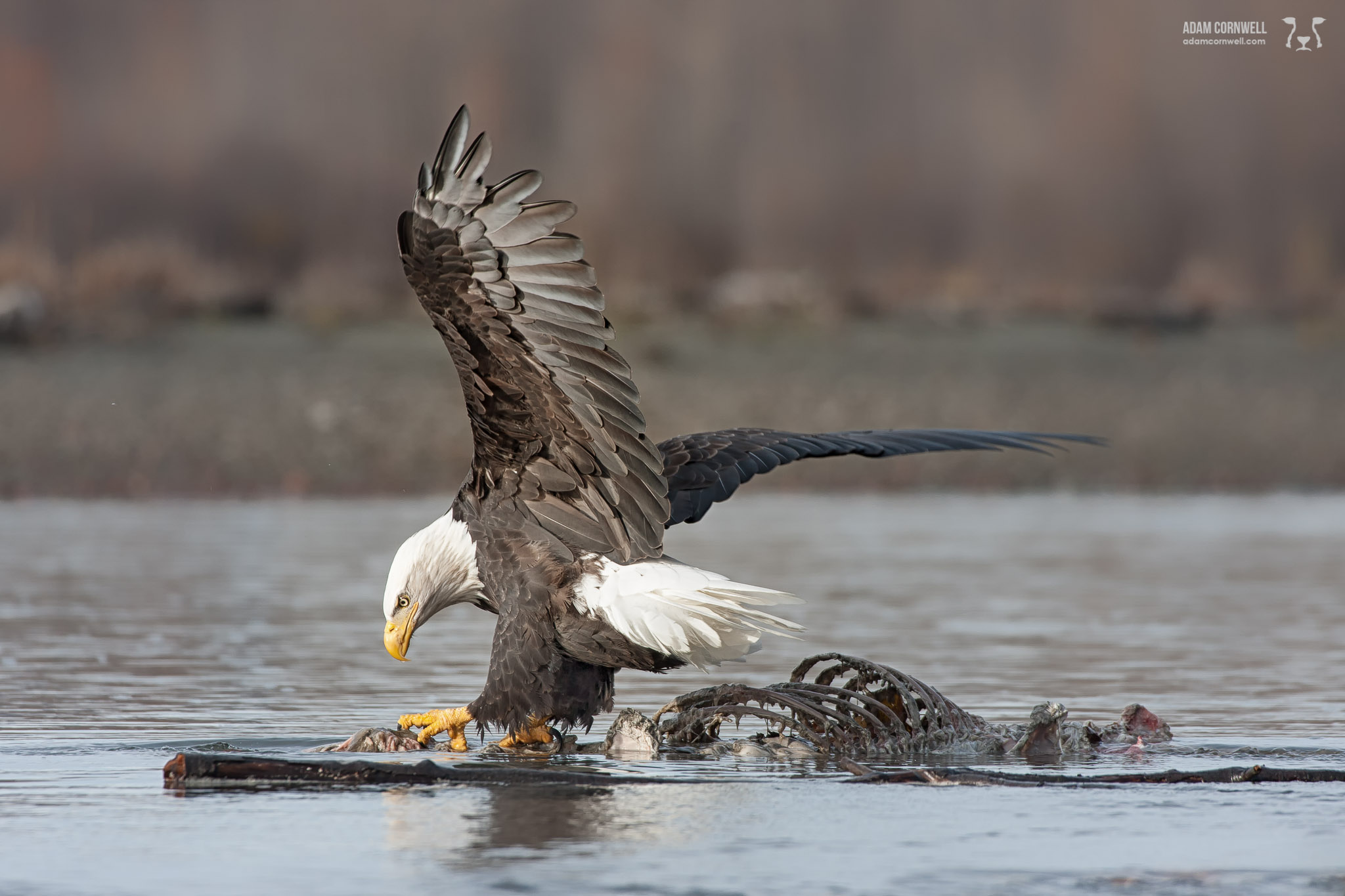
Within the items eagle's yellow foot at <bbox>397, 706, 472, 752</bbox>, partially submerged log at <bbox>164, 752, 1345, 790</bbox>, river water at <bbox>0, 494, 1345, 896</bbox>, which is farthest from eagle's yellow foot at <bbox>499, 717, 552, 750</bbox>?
partially submerged log at <bbox>164, 752, 1345, 790</bbox>

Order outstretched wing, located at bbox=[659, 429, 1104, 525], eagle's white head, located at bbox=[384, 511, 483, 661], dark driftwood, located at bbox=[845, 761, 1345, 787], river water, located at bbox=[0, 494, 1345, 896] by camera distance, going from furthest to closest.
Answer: outstretched wing, located at bbox=[659, 429, 1104, 525] → eagle's white head, located at bbox=[384, 511, 483, 661] → dark driftwood, located at bbox=[845, 761, 1345, 787] → river water, located at bbox=[0, 494, 1345, 896]

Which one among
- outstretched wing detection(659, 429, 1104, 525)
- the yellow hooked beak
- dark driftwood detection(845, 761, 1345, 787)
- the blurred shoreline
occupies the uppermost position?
the blurred shoreline

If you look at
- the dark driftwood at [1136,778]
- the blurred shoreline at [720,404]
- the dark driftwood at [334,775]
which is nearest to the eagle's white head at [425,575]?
the dark driftwood at [334,775]

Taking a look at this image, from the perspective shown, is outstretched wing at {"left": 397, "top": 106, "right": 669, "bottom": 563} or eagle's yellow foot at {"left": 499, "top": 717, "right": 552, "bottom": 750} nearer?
outstretched wing at {"left": 397, "top": 106, "right": 669, "bottom": 563}

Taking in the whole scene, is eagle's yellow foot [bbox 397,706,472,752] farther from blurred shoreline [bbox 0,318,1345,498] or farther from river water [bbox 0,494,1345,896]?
blurred shoreline [bbox 0,318,1345,498]

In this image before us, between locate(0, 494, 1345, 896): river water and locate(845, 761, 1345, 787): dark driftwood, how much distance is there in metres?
0.07

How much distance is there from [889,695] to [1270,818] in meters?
1.66

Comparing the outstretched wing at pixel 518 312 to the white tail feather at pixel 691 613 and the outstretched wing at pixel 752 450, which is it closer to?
the white tail feather at pixel 691 613

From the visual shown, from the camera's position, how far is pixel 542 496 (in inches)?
255

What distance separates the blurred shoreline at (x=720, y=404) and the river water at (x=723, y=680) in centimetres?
130

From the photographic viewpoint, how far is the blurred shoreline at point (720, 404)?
16.8 m

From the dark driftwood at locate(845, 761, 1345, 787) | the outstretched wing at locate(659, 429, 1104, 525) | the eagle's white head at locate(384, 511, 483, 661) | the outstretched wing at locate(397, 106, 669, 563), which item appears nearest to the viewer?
the dark driftwood at locate(845, 761, 1345, 787)

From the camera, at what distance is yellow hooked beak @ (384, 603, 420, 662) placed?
665 centimetres

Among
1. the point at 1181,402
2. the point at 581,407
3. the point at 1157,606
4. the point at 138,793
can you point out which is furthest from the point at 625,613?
the point at 1181,402
